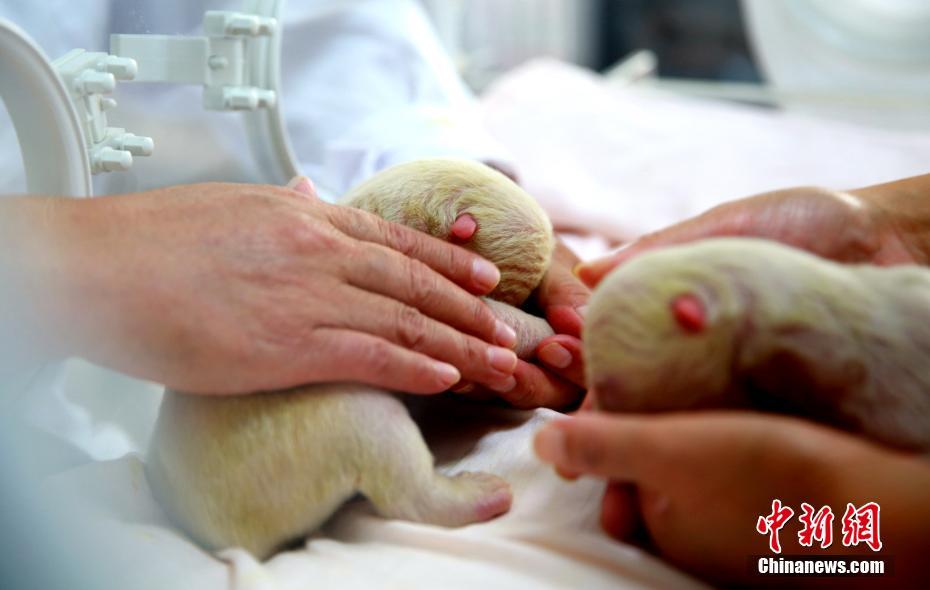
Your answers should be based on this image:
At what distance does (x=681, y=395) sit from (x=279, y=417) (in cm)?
30

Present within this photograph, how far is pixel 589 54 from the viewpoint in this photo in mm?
3443

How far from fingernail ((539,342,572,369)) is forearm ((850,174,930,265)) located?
1.05 ft

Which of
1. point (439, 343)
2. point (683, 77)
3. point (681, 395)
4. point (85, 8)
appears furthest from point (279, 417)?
point (683, 77)

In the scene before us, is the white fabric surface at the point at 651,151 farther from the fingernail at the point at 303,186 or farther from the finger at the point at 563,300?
the fingernail at the point at 303,186

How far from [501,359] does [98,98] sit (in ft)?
1.63

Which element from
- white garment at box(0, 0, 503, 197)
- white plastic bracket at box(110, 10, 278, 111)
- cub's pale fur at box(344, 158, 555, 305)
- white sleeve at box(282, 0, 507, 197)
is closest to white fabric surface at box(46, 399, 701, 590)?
cub's pale fur at box(344, 158, 555, 305)

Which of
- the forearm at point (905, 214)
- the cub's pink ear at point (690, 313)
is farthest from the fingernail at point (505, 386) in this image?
the forearm at point (905, 214)

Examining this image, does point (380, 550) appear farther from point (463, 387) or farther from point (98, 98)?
point (98, 98)

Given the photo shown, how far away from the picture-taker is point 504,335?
2.61 ft

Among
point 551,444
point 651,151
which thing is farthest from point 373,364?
point 651,151

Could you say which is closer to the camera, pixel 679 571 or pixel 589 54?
pixel 679 571

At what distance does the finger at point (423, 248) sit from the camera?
0.77 metres

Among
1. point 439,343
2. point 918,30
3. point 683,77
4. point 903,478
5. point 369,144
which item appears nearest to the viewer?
point 903,478

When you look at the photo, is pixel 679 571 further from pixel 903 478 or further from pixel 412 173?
pixel 412 173
